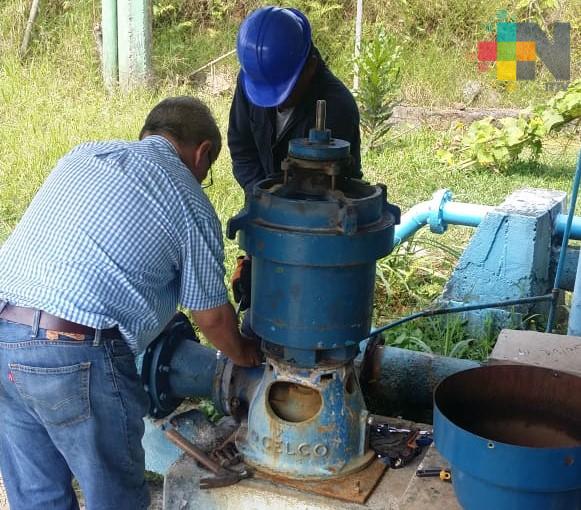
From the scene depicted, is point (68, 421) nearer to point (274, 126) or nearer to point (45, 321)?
point (45, 321)

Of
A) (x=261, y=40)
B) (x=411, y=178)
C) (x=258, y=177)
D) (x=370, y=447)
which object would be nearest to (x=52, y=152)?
(x=411, y=178)

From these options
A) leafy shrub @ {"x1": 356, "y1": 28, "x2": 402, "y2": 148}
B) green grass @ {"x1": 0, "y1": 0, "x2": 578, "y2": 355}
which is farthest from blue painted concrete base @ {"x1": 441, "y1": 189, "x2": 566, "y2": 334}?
leafy shrub @ {"x1": 356, "y1": 28, "x2": 402, "y2": 148}

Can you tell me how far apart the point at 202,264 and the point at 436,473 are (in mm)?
1032

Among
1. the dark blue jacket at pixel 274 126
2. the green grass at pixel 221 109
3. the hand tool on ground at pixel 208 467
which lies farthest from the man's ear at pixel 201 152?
the green grass at pixel 221 109

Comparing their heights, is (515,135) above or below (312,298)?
below

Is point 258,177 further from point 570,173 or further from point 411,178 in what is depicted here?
point 570,173

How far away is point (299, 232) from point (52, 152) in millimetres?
5082

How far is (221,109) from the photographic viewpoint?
8.91m

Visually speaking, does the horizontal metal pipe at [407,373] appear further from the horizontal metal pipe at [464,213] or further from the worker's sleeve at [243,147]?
the horizontal metal pipe at [464,213]

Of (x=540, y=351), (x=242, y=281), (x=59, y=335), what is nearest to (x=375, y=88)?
(x=242, y=281)

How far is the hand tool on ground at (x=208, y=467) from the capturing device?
272 centimetres

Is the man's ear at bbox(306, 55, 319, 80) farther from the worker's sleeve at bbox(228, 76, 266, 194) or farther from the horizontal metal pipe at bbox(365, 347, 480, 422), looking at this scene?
the horizontal metal pipe at bbox(365, 347, 480, 422)

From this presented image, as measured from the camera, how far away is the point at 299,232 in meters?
2.43

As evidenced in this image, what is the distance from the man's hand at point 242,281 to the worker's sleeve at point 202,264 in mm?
846
